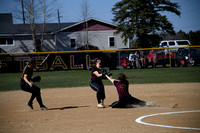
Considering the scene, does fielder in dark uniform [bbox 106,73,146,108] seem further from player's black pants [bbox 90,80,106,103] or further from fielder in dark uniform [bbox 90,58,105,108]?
player's black pants [bbox 90,80,106,103]

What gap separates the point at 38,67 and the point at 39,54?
134cm

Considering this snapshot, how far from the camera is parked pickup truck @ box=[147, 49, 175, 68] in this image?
2377 cm

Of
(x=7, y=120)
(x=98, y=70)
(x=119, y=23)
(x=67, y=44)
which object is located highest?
(x=119, y=23)

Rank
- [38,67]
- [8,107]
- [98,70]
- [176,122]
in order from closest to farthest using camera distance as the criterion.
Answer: [176,122]
[98,70]
[8,107]
[38,67]

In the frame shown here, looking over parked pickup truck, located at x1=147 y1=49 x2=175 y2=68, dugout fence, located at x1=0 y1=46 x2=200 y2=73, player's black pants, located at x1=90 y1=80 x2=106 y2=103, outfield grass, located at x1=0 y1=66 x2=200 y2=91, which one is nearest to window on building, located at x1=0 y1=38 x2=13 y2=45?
dugout fence, located at x1=0 y1=46 x2=200 y2=73

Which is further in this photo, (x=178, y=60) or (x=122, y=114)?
(x=178, y=60)

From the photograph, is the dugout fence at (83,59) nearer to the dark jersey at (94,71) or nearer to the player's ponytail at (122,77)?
the dark jersey at (94,71)

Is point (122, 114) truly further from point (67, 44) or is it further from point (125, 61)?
point (67, 44)

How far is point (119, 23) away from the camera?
124ft

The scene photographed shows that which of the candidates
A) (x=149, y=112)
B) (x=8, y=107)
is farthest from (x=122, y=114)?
(x=8, y=107)

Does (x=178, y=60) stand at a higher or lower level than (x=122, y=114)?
higher

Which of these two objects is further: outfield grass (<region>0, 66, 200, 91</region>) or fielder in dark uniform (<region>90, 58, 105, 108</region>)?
outfield grass (<region>0, 66, 200, 91</region>)

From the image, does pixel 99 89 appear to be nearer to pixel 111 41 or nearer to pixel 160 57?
pixel 160 57

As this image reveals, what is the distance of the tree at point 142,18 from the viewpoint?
36.2m
